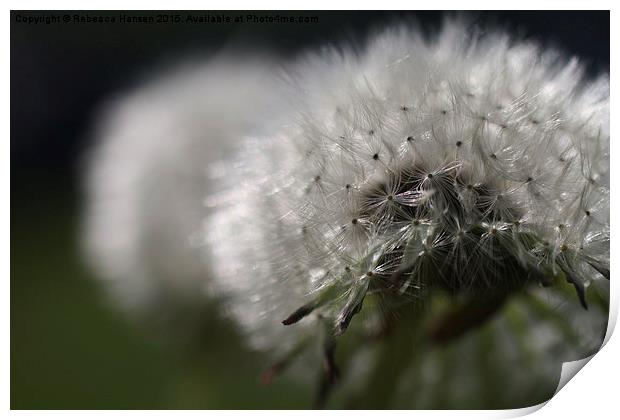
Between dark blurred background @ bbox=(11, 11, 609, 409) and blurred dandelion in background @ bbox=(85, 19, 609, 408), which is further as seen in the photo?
dark blurred background @ bbox=(11, 11, 609, 409)

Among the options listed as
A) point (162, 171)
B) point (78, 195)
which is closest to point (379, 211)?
point (162, 171)

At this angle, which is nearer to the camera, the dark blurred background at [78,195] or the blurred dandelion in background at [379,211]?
the blurred dandelion in background at [379,211]

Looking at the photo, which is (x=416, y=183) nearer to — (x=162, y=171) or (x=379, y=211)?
(x=379, y=211)

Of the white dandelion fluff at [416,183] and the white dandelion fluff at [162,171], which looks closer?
the white dandelion fluff at [416,183]

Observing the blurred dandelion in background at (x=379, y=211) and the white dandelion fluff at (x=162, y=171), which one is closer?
the blurred dandelion in background at (x=379, y=211)
